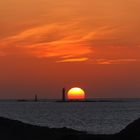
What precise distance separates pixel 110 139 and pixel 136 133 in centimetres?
204

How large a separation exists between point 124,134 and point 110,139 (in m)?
1.07

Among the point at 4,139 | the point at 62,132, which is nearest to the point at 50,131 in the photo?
the point at 62,132

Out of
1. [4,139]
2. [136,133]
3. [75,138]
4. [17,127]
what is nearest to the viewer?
[75,138]

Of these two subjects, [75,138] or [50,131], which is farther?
[50,131]

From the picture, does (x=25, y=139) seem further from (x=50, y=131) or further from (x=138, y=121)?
(x=138, y=121)

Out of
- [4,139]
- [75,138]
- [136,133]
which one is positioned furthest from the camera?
[4,139]

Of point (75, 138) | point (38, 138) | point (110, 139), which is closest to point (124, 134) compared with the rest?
point (110, 139)

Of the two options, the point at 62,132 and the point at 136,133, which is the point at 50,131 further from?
the point at 136,133

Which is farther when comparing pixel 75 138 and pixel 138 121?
pixel 138 121

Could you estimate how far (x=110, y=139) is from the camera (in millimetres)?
41688

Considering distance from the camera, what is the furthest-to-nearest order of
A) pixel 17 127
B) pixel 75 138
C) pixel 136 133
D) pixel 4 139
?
pixel 17 127
pixel 4 139
pixel 136 133
pixel 75 138

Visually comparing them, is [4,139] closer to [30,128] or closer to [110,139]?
[30,128]

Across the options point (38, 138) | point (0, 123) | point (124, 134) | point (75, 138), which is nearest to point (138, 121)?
point (124, 134)

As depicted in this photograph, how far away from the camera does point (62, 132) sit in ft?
169
